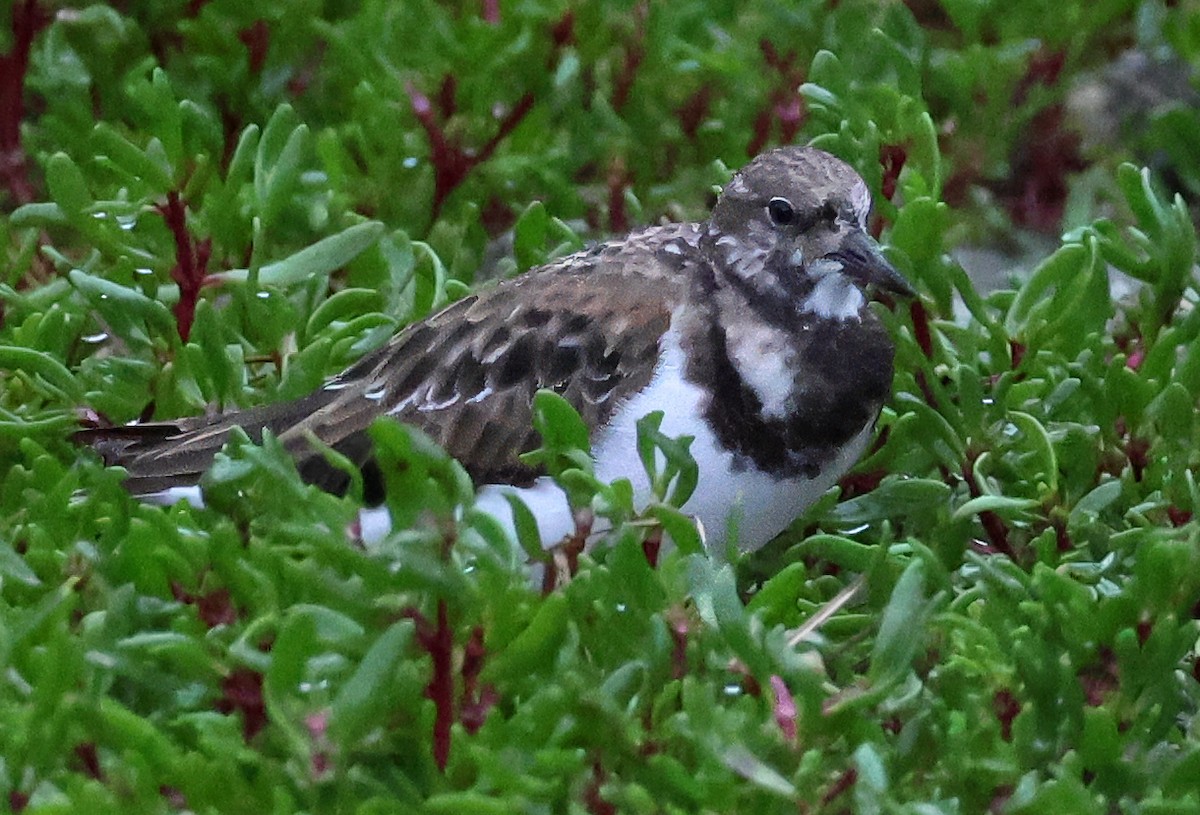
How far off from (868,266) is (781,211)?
21cm

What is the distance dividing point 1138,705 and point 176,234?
1.69 metres

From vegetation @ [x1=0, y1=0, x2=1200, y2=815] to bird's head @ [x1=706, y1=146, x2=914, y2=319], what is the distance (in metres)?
0.09

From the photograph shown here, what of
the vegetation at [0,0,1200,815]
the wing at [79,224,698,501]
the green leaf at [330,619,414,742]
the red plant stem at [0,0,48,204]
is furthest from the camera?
the red plant stem at [0,0,48,204]

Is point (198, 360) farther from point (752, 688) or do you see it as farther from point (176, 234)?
point (752, 688)

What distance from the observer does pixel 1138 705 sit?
2.14 m

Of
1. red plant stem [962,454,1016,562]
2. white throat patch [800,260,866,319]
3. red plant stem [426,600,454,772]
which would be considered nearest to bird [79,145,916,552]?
white throat patch [800,260,866,319]

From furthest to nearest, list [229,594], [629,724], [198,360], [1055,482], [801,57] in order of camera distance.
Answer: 1. [801,57]
2. [198,360]
3. [1055,482]
4. [229,594]
5. [629,724]

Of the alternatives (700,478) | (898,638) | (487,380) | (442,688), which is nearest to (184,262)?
(487,380)

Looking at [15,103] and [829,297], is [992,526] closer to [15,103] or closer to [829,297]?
[829,297]

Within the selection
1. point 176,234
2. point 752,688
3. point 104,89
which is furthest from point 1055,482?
point 104,89

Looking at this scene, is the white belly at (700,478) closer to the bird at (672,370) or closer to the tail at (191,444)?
the bird at (672,370)

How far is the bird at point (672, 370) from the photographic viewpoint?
9.37 ft

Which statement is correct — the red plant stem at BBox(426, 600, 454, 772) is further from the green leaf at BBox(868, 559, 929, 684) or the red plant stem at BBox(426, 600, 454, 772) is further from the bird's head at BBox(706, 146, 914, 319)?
the bird's head at BBox(706, 146, 914, 319)

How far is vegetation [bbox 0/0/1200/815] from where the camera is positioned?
6.41ft
